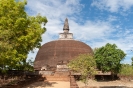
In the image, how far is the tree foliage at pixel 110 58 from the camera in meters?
24.8

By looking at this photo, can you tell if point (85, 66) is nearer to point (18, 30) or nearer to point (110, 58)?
point (18, 30)

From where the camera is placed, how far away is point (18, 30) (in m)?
15.3

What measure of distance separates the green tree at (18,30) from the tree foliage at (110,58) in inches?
419

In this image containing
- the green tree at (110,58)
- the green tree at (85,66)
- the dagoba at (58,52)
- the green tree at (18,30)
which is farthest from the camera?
the dagoba at (58,52)

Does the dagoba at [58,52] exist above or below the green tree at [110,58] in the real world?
above

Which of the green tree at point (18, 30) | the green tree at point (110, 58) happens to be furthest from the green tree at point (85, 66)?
the green tree at point (110, 58)

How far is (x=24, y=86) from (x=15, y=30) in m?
4.80

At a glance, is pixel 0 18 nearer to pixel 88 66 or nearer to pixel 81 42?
pixel 88 66

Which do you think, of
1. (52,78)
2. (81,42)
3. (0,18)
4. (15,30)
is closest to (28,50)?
(15,30)

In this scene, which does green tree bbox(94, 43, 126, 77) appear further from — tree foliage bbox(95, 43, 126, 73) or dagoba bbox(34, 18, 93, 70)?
dagoba bbox(34, 18, 93, 70)

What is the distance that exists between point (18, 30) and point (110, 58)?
1360 cm

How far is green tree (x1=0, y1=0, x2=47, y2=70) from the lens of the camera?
1409 centimetres

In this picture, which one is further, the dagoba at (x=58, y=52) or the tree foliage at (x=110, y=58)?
the dagoba at (x=58, y=52)

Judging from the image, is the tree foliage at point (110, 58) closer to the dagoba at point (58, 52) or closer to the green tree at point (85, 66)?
the green tree at point (85, 66)
